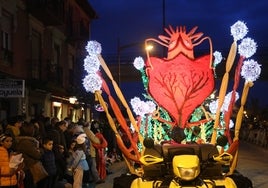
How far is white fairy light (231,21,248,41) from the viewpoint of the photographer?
1200 centimetres

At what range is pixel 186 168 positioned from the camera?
21.6ft

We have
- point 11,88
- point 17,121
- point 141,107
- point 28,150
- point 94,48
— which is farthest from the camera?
point 141,107

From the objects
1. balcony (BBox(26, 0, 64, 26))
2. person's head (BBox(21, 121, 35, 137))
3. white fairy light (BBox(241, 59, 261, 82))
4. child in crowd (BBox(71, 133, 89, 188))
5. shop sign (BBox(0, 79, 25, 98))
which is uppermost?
balcony (BBox(26, 0, 64, 26))

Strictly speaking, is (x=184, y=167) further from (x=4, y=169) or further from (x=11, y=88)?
(x=11, y=88)

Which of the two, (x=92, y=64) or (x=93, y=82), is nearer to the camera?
(x=93, y=82)

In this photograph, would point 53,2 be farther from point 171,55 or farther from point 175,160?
point 175,160

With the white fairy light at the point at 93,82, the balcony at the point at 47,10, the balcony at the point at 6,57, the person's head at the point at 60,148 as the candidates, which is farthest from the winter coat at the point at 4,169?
the balcony at the point at 47,10

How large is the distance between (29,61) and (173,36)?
11495 mm

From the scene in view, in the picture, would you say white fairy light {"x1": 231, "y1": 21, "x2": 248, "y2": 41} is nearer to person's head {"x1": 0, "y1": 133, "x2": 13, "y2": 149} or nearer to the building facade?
person's head {"x1": 0, "y1": 133, "x2": 13, "y2": 149}

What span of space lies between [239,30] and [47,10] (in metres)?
13.4

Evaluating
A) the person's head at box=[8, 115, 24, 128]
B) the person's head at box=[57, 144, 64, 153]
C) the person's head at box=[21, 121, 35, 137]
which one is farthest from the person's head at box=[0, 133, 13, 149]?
the person's head at box=[57, 144, 64, 153]

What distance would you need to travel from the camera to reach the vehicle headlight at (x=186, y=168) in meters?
6.58

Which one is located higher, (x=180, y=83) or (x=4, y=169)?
(x=180, y=83)

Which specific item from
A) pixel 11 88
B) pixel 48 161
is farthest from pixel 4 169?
pixel 48 161
